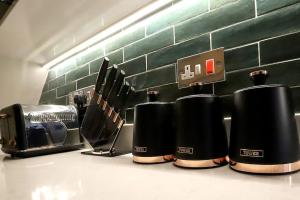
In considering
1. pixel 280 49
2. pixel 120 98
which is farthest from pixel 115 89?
pixel 280 49

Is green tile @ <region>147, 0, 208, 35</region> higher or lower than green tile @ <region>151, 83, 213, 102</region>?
higher

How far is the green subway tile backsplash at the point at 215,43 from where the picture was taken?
0.59m

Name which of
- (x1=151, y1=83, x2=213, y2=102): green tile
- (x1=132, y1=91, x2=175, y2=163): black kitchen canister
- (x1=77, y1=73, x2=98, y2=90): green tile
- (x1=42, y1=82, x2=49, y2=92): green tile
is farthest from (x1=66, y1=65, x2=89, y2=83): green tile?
(x1=132, y1=91, x2=175, y2=163): black kitchen canister

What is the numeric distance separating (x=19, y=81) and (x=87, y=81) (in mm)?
617

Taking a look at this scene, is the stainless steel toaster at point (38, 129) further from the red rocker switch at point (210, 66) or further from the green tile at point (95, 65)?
the red rocker switch at point (210, 66)

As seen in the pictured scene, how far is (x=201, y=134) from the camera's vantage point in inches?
20.6

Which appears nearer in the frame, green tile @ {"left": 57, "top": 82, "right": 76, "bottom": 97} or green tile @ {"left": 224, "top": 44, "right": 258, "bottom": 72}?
green tile @ {"left": 224, "top": 44, "right": 258, "bottom": 72}

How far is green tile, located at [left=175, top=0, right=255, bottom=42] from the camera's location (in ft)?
2.19

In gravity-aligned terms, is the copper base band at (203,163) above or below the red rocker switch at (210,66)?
below

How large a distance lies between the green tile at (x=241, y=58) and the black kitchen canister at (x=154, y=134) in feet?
0.70

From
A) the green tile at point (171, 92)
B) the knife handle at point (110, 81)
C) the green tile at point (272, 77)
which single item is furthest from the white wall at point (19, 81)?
the green tile at point (272, 77)

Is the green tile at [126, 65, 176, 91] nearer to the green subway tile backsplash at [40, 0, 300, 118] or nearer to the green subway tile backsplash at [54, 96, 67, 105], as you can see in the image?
the green subway tile backsplash at [40, 0, 300, 118]

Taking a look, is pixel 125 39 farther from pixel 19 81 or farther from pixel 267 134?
pixel 19 81

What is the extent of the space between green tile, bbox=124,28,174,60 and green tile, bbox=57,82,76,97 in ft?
1.67
